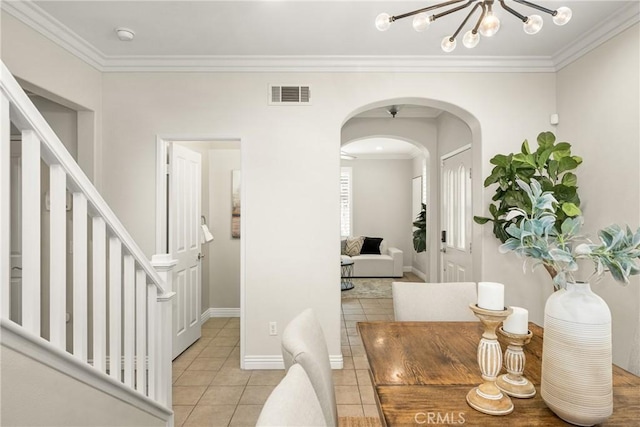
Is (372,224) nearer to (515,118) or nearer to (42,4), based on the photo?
(515,118)

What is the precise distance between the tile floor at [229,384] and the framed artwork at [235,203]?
1.24m

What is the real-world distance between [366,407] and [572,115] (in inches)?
110

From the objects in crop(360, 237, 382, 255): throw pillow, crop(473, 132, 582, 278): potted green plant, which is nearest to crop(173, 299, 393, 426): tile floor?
crop(473, 132, 582, 278): potted green plant

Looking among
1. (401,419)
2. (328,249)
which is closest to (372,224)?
(328,249)

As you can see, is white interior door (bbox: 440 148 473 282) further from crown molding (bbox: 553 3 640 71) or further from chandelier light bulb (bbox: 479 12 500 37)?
chandelier light bulb (bbox: 479 12 500 37)

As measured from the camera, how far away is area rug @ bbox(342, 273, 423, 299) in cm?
580

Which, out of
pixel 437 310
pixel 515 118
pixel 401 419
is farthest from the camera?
pixel 515 118

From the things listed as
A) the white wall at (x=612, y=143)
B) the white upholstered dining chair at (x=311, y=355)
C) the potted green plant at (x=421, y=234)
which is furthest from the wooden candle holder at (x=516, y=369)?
the potted green plant at (x=421, y=234)

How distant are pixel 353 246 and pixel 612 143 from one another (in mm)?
5324

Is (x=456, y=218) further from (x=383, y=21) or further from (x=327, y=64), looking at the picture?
(x=383, y=21)

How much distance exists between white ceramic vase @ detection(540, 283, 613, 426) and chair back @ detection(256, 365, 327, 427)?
2.16 feet

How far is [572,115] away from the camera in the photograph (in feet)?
9.32

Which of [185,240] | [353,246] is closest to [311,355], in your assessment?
[185,240]

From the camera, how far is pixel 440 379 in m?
1.24
